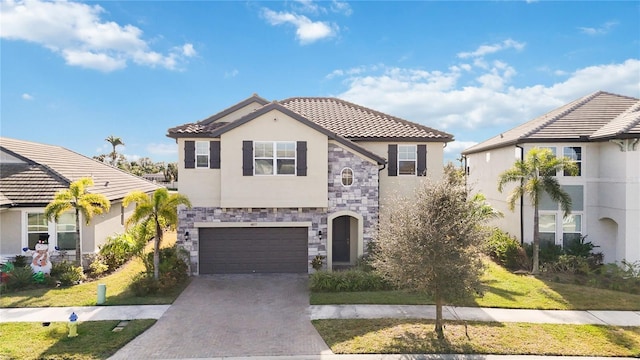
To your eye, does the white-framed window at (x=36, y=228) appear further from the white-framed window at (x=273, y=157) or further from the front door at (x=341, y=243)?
the front door at (x=341, y=243)

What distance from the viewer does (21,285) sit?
13875 mm

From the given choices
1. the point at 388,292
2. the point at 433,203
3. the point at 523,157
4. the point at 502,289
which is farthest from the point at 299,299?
the point at 523,157

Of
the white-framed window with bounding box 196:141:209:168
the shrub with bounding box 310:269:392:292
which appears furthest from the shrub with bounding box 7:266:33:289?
the shrub with bounding box 310:269:392:292

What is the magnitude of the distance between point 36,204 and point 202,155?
7.38 meters

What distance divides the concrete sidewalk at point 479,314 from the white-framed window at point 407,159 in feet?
23.7

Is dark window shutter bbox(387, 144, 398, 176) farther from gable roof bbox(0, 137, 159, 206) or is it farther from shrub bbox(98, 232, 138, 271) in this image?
gable roof bbox(0, 137, 159, 206)

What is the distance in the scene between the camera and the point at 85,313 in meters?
11.6

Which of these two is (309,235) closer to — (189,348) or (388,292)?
(388,292)

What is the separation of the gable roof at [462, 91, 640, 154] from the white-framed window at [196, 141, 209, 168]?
1493 centimetres

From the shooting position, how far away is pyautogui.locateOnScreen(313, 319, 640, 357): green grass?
920 centimetres

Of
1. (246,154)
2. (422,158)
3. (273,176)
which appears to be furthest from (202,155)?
(422,158)

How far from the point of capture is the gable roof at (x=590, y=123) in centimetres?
1683

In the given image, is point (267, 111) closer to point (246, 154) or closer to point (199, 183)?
point (246, 154)

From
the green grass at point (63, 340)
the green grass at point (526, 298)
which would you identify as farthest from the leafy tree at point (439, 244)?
the green grass at point (63, 340)
